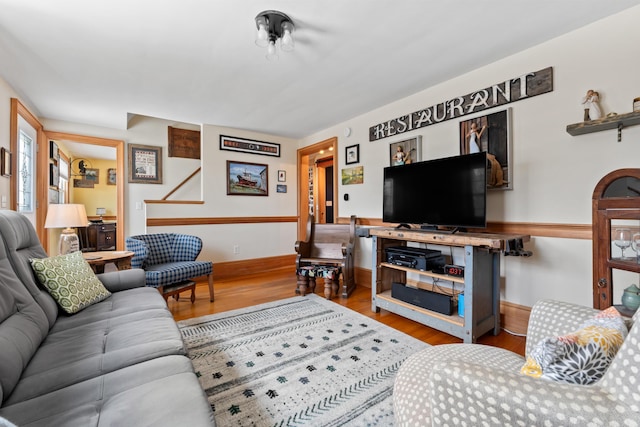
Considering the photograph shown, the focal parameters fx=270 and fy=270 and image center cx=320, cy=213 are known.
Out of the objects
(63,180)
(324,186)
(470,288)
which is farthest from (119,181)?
(470,288)

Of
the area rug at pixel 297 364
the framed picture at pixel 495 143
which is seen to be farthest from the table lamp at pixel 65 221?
the framed picture at pixel 495 143

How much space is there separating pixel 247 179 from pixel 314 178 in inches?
91.8

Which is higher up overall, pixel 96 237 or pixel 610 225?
pixel 610 225

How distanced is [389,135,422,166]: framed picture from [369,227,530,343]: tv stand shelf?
89 centimetres

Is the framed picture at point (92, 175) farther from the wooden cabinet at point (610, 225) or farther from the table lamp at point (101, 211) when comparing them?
the wooden cabinet at point (610, 225)

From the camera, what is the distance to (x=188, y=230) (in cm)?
377

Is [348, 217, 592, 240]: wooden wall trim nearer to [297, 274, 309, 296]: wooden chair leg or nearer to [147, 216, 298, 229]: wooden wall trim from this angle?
[297, 274, 309, 296]: wooden chair leg

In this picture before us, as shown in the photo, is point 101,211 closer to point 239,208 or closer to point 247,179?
point 239,208

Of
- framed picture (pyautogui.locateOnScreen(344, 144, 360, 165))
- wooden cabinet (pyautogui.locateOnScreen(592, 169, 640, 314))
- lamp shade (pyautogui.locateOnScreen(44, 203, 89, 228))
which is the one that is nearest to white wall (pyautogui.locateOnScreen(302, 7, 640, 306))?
wooden cabinet (pyautogui.locateOnScreen(592, 169, 640, 314))

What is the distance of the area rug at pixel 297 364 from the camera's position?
1.29m

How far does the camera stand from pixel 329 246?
11.6 ft

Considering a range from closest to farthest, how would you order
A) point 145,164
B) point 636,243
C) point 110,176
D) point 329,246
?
point 636,243 < point 329,246 < point 145,164 < point 110,176

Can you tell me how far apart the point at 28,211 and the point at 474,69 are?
Result: 4.88 meters

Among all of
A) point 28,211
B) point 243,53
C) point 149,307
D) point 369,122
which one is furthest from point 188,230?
point 369,122
